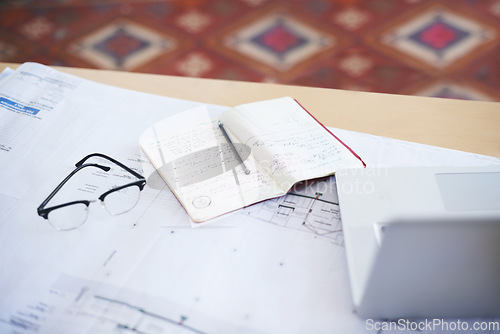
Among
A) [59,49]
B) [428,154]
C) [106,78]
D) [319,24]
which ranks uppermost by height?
[59,49]

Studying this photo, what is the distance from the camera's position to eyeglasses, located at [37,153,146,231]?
0.69 m

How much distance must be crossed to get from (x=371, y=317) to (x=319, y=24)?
1.90 metres

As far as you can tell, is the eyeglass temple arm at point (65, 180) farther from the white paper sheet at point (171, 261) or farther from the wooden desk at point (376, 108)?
the wooden desk at point (376, 108)

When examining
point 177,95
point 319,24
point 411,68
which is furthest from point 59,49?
point 411,68

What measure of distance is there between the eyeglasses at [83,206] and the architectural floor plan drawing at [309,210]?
0.63ft

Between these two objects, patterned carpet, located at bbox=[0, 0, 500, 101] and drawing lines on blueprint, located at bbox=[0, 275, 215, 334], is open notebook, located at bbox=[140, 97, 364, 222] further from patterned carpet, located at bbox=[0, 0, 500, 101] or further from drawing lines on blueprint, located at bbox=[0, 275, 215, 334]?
patterned carpet, located at bbox=[0, 0, 500, 101]

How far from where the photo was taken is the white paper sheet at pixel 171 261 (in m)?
0.56

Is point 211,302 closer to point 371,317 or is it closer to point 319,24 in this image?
point 371,317

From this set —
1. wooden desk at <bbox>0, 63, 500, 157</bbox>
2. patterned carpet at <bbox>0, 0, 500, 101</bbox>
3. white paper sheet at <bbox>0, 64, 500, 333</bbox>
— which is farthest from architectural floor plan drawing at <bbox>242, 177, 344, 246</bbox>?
patterned carpet at <bbox>0, 0, 500, 101</bbox>

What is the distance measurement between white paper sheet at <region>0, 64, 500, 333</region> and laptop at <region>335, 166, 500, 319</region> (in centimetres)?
3

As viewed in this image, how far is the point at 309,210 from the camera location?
0.69m

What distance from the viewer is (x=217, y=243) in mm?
650

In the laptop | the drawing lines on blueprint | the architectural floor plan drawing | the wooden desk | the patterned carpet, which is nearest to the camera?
the laptop

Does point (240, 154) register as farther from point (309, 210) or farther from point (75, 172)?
point (75, 172)
